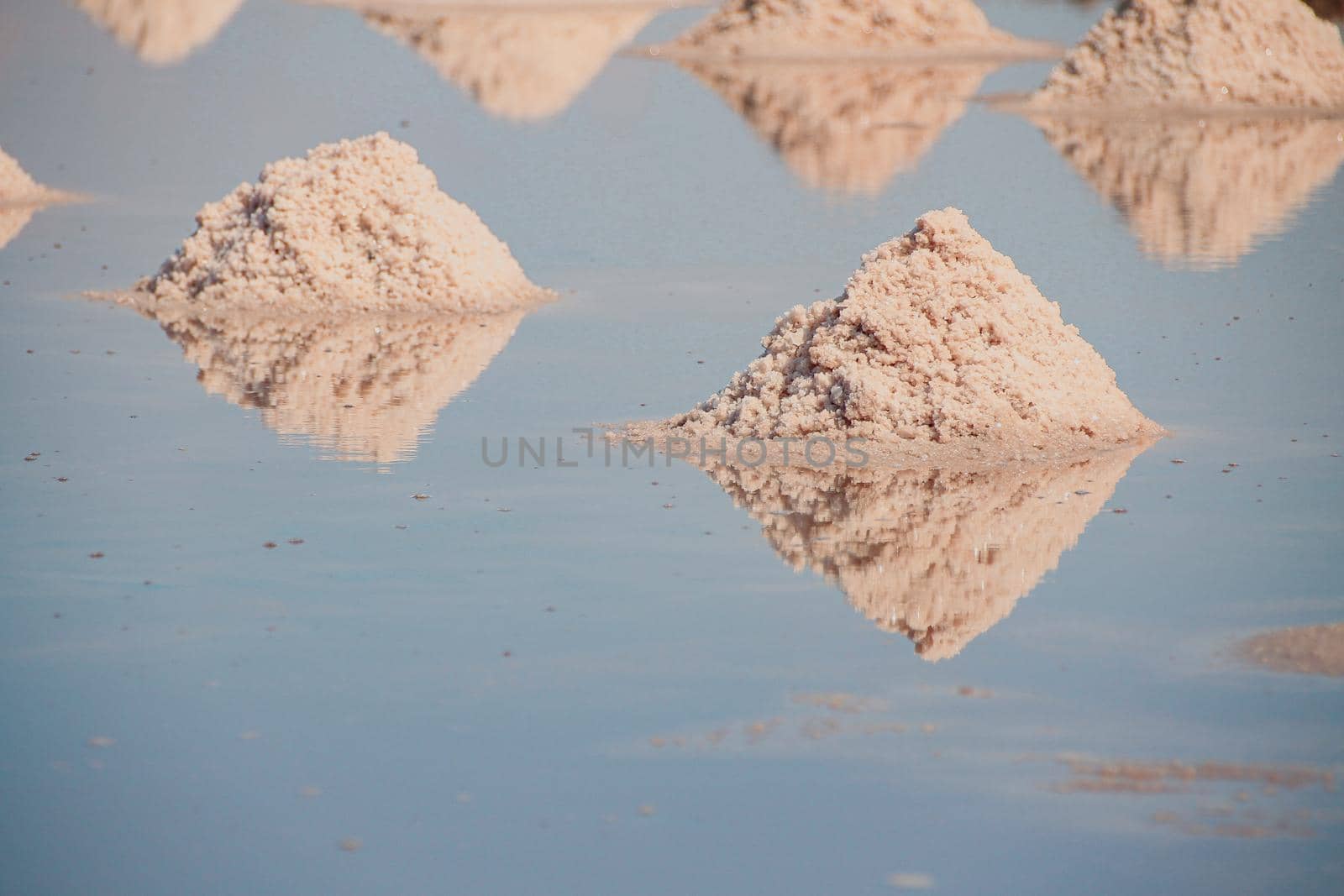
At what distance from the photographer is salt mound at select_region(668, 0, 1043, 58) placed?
24.8 metres

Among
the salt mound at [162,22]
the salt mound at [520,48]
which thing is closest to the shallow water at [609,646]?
the salt mound at [520,48]

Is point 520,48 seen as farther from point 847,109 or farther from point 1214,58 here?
point 1214,58

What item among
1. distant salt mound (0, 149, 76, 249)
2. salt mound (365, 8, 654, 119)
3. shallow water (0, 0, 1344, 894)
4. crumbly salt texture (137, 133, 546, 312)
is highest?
salt mound (365, 8, 654, 119)

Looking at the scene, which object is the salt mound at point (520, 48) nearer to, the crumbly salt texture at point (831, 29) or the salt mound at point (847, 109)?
the crumbly salt texture at point (831, 29)

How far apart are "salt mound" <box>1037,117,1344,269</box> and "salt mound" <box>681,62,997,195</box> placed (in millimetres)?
1489

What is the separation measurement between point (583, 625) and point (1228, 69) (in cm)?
1555

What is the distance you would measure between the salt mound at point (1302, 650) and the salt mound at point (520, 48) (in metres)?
15.6

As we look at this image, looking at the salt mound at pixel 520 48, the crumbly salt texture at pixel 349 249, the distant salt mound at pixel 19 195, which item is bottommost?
the crumbly salt texture at pixel 349 249

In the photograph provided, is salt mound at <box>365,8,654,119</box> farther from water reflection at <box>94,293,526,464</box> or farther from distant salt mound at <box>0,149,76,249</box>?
water reflection at <box>94,293,526,464</box>

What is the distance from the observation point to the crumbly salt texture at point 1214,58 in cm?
1944

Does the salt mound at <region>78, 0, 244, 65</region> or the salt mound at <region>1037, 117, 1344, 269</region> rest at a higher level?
the salt mound at <region>78, 0, 244, 65</region>

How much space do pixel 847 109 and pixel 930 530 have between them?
45.7ft

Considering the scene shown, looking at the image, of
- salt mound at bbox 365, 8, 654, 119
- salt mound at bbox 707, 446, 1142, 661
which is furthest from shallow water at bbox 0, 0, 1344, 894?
salt mound at bbox 365, 8, 654, 119

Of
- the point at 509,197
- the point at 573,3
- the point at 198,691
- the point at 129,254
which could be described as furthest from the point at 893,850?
the point at 573,3
